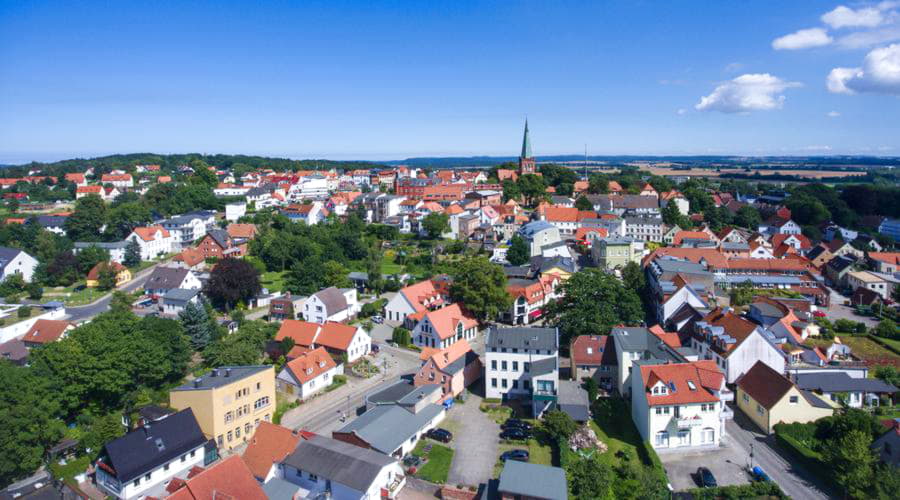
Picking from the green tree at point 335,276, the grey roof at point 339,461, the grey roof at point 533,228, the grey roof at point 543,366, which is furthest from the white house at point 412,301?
the grey roof at point 339,461

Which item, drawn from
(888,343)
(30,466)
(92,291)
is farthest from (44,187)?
(888,343)

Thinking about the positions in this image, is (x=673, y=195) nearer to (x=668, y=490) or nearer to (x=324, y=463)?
(x=668, y=490)

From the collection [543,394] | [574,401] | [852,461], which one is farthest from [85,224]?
[852,461]

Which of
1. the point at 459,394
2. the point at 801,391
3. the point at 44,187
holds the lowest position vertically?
the point at 459,394

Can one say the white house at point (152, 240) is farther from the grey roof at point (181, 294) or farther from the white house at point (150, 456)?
the white house at point (150, 456)

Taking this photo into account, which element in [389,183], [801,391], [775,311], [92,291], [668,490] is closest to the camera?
[668,490]

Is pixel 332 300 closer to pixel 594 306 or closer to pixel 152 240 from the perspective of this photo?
pixel 594 306
